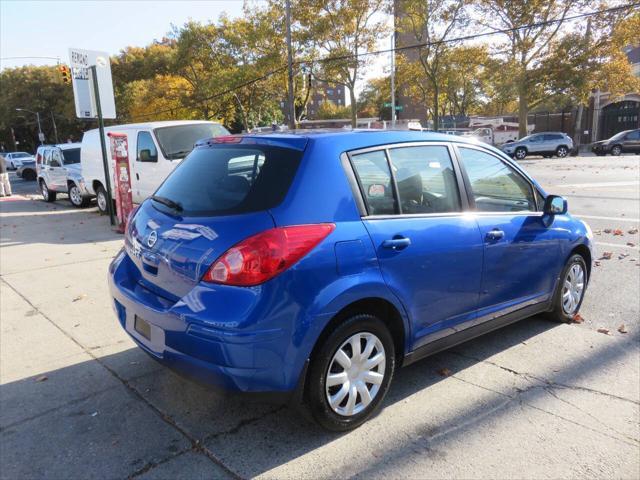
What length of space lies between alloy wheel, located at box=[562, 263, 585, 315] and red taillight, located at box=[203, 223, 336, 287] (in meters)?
2.97

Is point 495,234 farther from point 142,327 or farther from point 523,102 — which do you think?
point 523,102

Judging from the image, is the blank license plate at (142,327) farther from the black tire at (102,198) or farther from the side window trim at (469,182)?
the black tire at (102,198)

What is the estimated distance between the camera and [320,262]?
2.63m

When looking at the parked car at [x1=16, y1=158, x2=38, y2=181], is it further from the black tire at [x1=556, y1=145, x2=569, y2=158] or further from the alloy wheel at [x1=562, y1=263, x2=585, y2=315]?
the alloy wheel at [x1=562, y1=263, x2=585, y2=315]

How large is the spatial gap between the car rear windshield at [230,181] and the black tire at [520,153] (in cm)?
3015

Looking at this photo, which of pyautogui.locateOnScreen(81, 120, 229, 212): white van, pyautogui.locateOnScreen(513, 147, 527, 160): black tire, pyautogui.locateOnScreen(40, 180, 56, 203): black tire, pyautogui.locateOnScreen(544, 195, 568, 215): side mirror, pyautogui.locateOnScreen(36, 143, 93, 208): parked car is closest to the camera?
pyautogui.locateOnScreen(544, 195, 568, 215): side mirror

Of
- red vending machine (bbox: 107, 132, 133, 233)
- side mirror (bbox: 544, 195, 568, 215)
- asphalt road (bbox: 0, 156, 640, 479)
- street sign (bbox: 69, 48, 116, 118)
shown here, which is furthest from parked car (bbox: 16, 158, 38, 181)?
side mirror (bbox: 544, 195, 568, 215)

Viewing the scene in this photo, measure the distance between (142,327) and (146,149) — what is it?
759 centimetres

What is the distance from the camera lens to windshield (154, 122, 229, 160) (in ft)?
31.8

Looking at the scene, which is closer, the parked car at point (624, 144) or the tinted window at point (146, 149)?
the tinted window at point (146, 149)

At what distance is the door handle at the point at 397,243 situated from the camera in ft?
9.62

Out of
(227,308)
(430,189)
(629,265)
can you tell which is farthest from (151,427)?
(629,265)

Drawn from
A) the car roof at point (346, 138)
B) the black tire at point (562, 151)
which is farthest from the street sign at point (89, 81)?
the black tire at point (562, 151)

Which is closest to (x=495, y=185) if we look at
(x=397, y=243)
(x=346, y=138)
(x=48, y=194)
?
(x=397, y=243)
